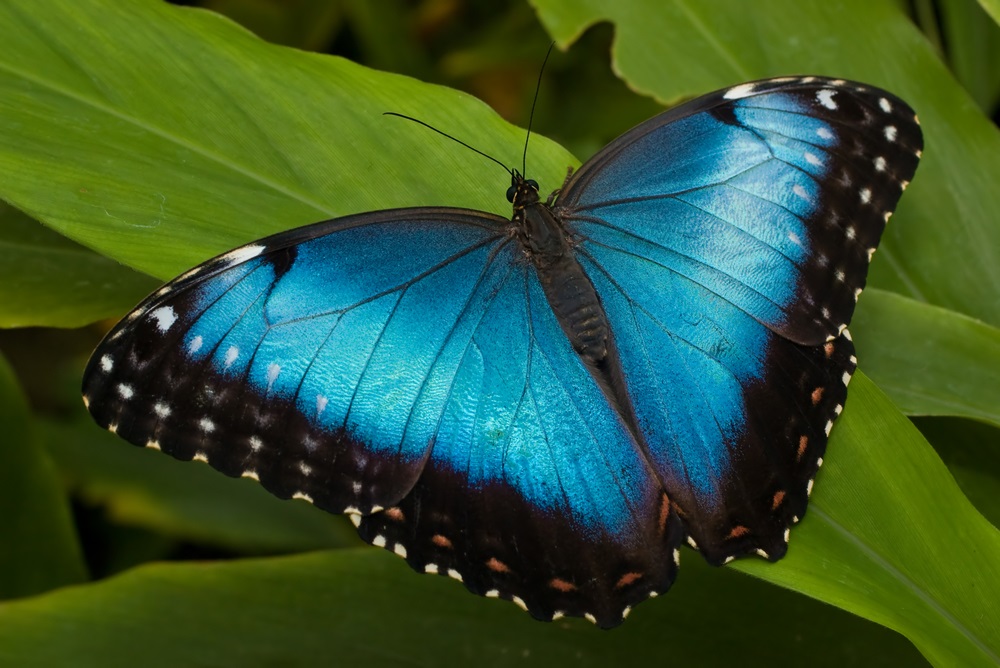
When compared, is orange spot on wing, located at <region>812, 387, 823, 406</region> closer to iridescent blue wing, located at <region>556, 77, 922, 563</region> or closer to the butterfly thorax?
iridescent blue wing, located at <region>556, 77, 922, 563</region>

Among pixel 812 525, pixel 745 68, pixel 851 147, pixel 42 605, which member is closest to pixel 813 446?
pixel 812 525

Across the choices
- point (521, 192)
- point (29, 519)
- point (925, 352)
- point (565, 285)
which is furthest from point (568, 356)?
point (29, 519)

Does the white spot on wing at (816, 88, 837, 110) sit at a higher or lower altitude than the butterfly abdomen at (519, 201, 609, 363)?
higher

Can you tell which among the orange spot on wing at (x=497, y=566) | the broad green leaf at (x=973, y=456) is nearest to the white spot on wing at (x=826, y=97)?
the broad green leaf at (x=973, y=456)

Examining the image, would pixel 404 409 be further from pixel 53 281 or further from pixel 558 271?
pixel 53 281

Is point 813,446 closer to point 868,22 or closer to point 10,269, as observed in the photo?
point 868,22

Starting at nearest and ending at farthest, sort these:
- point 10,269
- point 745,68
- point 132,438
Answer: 1. point 132,438
2. point 10,269
3. point 745,68

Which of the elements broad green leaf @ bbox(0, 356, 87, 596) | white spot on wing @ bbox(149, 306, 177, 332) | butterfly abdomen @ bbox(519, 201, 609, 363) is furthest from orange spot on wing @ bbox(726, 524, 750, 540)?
broad green leaf @ bbox(0, 356, 87, 596)
